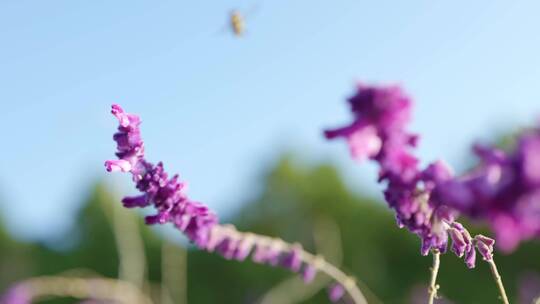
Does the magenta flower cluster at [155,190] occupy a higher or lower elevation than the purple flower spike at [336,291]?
lower

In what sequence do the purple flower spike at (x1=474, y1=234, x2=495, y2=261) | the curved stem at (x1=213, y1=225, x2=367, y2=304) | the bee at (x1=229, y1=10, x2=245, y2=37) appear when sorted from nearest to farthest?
1. the purple flower spike at (x1=474, y1=234, x2=495, y2=261)
2. the curved stem at (x1=213, y1=225, x2=367, y2=304)
3. the bee at (x1=229, y1=10, x2=245, y2=37)

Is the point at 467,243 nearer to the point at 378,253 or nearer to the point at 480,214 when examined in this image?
the point at 480,214

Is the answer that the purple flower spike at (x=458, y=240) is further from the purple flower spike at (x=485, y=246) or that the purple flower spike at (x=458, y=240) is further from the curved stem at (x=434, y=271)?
the purple flower spike at (x=485, y=246)

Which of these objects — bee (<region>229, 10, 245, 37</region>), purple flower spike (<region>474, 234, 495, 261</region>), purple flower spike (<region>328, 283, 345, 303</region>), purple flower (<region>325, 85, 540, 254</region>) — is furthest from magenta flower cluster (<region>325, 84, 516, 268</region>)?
bee (<region>229, 10, 245, 37</region>)

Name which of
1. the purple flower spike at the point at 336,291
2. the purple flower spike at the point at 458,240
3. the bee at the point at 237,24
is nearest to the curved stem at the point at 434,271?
the purple flower spike at the point at 458,240

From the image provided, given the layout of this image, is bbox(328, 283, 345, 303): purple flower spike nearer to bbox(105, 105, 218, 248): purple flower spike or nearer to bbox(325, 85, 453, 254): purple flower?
bbox(105, 105, 218, 248): purple flower spike

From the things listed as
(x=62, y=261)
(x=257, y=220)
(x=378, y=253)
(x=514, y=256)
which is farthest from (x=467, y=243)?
(x=62, y=261)
